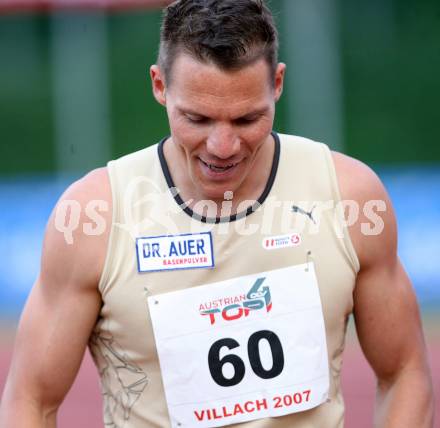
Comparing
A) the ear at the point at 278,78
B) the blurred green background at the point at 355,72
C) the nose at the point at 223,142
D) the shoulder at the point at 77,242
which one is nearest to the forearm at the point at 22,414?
the shoulder at the point at 77,242

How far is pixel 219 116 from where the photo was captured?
306 cm

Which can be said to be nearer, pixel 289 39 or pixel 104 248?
pixel 104 248

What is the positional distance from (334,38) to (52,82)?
13.9 ft

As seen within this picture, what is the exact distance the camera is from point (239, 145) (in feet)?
10.0

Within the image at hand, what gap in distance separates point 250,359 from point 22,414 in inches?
29.1

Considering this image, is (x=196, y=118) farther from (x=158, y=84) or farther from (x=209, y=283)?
(x=209, y=283)

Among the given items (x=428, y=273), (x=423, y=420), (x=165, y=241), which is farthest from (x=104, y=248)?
(x=428, y=273)

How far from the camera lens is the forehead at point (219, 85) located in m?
3.06

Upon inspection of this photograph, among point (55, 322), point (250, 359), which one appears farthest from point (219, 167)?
point (55, 322)

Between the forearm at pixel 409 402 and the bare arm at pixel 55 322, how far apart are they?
1.03 meters

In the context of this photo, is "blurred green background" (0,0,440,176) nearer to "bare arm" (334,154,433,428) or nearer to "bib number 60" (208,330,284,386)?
"bare arm" (334,154,433,428)

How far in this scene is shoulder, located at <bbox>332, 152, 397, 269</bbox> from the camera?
Answer: 3301mm

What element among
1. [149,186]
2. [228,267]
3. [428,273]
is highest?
[149,186]

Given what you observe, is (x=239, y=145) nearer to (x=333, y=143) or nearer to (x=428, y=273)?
(x=428, y=273)
